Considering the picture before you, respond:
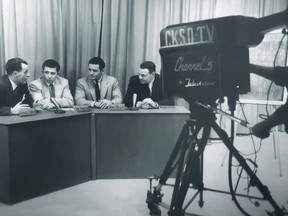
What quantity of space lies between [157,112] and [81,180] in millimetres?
868

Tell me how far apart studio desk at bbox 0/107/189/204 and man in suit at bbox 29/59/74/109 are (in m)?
0.79

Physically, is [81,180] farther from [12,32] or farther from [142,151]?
[12,32]

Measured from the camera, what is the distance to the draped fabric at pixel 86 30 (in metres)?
3.91

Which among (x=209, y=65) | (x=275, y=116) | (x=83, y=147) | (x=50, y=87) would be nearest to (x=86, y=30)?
(x=50, y=87)

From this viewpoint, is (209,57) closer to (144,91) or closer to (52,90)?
(144,91)

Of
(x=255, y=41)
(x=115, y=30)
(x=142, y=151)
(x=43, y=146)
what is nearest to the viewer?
(x=255, y=41)

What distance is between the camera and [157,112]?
314 cm

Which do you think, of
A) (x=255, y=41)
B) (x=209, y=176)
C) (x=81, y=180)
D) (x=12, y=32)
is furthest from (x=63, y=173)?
(x=255, y=41)

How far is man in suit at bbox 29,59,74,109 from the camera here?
12.4 feet

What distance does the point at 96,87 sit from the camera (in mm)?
4168

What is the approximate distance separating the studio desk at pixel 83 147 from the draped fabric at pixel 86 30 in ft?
4.36

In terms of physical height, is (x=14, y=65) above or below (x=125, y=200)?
above

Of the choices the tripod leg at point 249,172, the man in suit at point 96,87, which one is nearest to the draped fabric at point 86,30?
the man in suit at point 96,87

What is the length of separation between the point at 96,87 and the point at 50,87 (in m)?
0.51
